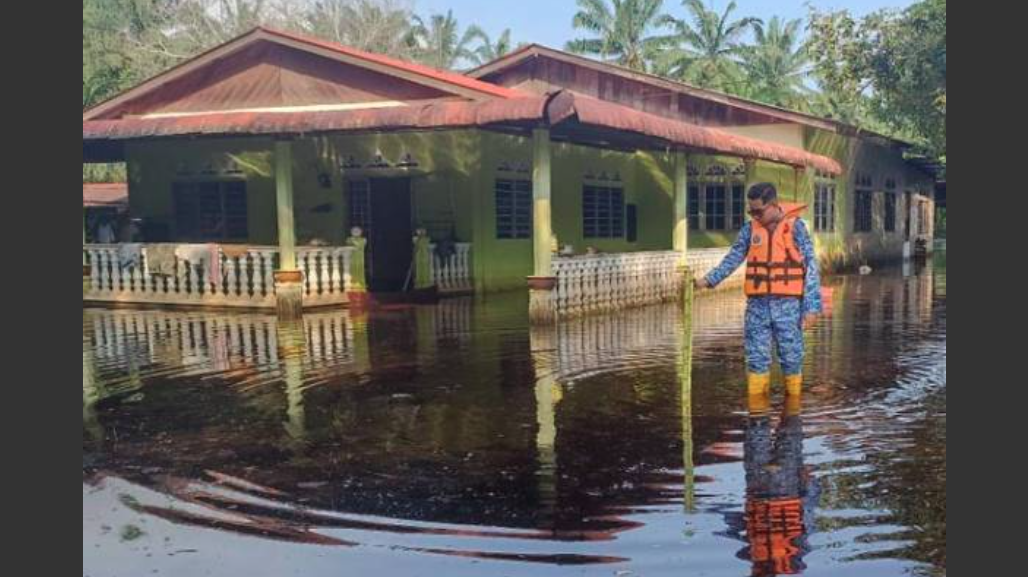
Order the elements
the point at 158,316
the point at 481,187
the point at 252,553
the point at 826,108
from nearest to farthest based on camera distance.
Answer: the point at 252,553
the point at 158,316
the point at 481,187
the point at 826,108

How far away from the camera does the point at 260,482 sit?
512cm

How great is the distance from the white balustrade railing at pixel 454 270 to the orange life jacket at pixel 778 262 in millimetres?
9708

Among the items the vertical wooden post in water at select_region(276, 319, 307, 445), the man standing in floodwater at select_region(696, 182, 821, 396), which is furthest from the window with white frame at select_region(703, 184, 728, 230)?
the man standing in floodwater at select_region(696, 182, 821, 396)

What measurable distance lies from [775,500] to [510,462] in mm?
1508

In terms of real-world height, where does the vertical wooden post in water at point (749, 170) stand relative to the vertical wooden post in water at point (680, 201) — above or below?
above

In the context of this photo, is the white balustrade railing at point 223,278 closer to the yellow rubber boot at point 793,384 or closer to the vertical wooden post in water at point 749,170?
the vertical wooden post in water at point 749,170

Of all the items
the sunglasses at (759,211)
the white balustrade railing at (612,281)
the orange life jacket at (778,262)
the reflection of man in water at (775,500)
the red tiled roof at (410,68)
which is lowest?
the reflection of man in water at (775,500)

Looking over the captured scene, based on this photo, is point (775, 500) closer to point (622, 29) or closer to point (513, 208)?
point (513, 208)

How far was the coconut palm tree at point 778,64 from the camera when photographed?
43.6 m

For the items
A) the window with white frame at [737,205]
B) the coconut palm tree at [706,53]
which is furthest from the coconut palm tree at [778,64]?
the window with white frame at [737,205]

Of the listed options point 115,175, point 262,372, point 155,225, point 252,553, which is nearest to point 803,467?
point 252,553

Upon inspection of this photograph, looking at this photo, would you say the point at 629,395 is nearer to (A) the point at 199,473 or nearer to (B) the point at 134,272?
(A) the point at 199,473

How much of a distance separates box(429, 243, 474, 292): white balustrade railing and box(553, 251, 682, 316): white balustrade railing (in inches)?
129

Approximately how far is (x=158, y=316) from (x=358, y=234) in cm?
317
